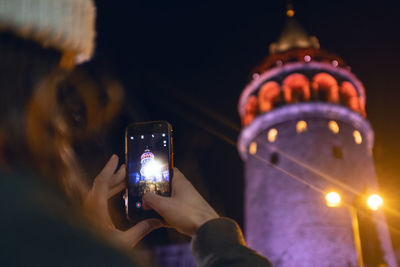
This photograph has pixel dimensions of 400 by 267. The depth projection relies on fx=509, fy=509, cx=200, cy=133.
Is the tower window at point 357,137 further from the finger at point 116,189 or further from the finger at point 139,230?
the finger at point 139,230

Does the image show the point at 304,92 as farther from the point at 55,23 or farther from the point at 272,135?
the point at 55,23

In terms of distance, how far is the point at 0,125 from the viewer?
136 cm

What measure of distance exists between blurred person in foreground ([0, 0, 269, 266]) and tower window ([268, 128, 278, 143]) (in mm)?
28166

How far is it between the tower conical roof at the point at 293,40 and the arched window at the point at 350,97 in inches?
166

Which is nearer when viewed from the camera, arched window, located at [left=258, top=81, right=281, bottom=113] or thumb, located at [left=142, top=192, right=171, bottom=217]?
thumb, located at [left=142, top=192, right=171, bottom=217]

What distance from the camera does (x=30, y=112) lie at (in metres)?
1.48

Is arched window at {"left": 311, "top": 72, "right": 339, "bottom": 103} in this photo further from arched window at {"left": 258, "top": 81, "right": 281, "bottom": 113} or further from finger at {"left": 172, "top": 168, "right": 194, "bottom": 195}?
finger at {"left": 172, "top": 168, "right": 194, "bottom": 195}

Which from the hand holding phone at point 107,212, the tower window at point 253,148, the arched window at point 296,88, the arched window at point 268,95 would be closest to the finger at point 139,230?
the hand holding phone at point 107,212

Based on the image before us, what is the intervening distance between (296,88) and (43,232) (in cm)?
3143

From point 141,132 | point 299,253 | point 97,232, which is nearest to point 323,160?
point 299,253

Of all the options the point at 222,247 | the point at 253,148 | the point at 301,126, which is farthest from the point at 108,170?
the point at 253,148

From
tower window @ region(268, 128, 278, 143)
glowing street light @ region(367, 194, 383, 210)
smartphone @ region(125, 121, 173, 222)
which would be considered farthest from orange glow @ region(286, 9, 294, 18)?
smartphone @ region(125, 121, 173, 222)

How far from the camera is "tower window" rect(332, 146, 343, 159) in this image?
27969 millimetres

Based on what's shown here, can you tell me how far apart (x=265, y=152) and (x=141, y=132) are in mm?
26219
